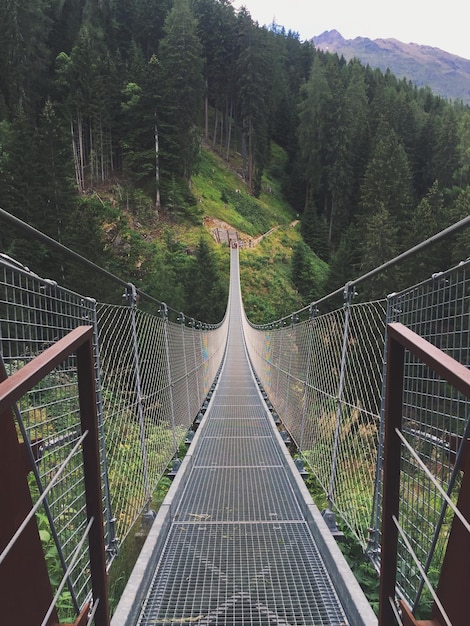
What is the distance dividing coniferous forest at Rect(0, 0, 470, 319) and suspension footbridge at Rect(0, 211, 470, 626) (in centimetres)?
1078

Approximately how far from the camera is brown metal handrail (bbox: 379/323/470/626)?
82cm

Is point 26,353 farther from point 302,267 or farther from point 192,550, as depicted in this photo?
point 302,267

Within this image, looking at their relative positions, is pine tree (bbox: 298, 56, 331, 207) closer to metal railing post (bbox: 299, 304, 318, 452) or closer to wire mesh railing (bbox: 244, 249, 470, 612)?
metal railing post (bbox: 299, 304, 318, 452)

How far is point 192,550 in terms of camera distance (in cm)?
213

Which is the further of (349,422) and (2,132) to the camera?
(2,132)

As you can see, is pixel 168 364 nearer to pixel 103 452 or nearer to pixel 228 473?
pixel 228 473

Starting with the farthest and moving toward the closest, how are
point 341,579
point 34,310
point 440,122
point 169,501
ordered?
point 440,122 < point 169,501 < point 341,579 < point 34,310

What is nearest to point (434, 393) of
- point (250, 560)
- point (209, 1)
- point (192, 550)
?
point (250, 560)

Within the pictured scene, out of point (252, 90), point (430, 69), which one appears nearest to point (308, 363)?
point (252, 90)

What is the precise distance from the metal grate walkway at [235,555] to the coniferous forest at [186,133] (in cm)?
1063

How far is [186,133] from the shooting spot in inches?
1034

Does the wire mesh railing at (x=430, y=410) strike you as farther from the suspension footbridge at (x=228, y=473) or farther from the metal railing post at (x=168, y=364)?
the metal railing post at (x=168, y=364)

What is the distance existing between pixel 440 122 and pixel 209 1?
21539mm

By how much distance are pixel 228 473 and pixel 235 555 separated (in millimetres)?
1093
